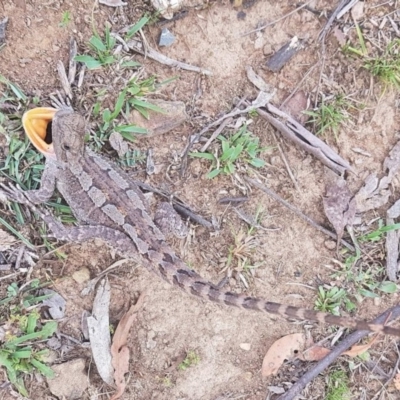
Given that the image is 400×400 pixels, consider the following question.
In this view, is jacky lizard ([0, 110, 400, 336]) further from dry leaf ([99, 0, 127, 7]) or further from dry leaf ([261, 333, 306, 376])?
dry leaf ([261, 333, 306, 376])

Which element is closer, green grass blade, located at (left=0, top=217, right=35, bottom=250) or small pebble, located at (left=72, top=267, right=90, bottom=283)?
green grass blade, located at (left=0, top=217, right=35, bottom=250)

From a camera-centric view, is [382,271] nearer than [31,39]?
No

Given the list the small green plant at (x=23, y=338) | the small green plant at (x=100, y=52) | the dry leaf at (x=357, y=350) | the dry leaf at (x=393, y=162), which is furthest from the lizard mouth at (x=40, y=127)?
the dry leaf at (x=357, y=350)

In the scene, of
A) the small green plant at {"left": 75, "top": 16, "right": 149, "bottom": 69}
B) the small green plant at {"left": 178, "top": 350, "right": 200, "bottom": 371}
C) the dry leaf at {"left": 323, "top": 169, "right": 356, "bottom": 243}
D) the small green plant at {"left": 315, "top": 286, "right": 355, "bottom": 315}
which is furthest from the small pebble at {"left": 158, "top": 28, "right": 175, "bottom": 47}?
the small green plant at {"left": 178, "top": 350, "right": 200, "bottom": 371}

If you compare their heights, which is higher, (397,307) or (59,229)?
(59,229)

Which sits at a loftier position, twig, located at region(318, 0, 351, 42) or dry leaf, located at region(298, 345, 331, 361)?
twig, located at region(318, 0, 351, 42)

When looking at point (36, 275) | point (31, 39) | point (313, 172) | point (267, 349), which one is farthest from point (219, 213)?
point (31, 39)

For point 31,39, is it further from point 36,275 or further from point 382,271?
point 382,271

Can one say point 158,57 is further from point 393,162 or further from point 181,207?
point 393,162
